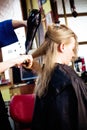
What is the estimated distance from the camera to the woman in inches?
48.5

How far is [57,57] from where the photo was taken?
142 cm

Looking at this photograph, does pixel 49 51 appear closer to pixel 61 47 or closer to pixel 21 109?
pixel 61 47

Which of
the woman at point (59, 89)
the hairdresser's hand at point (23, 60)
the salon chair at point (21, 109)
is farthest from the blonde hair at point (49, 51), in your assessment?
the salon chair at point (21, 109)

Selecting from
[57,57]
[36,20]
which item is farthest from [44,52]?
[36,20]

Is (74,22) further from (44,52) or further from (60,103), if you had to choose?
(60,103)

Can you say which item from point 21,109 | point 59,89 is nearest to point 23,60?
point 59,89

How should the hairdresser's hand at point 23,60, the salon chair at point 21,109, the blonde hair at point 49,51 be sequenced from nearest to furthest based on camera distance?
the hairdresser's hand at point 23,60 < the blonde hair at point 49,51 < the salon chair at point 21,109

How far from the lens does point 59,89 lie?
4.10 ft

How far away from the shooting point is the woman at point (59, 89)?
1232mm

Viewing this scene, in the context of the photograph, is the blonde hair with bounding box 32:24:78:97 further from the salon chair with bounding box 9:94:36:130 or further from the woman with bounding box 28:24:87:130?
the salon chair with bounding box 9:94:36:130

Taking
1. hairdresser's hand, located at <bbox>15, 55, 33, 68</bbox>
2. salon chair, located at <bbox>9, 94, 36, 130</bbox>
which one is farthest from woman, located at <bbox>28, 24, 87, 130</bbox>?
→ salon chair, located at <bbox>9, 94, 36, 130</bbox>

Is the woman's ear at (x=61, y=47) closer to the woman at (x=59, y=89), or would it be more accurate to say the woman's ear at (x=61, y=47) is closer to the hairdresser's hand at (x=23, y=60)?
the woman at (x=59, y=89)

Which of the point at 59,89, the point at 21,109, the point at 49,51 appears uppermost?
the point at 49,51

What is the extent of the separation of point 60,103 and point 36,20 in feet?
1.75
